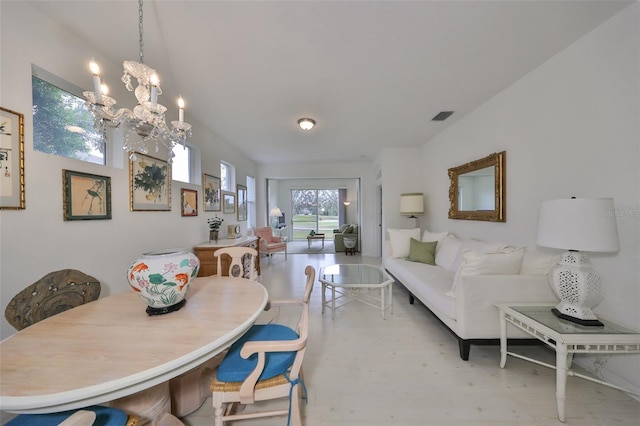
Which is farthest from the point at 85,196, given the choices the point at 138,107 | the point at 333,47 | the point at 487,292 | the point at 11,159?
the point at 487,292

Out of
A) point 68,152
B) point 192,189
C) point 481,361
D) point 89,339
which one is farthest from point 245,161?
point 481,361

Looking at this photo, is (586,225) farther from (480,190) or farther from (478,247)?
(480,190)

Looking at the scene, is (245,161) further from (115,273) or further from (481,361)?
(481,361)

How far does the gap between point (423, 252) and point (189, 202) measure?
355 cm

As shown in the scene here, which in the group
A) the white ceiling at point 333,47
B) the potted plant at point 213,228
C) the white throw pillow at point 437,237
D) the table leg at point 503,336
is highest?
the white ceiling at point 333,47

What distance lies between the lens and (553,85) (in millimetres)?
2043

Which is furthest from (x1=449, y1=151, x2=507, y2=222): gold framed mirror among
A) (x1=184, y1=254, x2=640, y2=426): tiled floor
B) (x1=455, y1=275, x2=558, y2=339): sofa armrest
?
(x1=184, y1=254, x2=640, y2=426): tiled floor

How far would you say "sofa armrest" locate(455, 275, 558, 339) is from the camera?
1.81m

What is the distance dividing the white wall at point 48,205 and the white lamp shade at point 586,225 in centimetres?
347

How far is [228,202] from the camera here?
4.64 m

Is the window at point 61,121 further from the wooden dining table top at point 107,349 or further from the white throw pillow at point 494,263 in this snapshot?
the white throw pillow at point 494,263

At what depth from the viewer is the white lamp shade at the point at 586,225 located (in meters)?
1.36

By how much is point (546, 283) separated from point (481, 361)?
0.83m

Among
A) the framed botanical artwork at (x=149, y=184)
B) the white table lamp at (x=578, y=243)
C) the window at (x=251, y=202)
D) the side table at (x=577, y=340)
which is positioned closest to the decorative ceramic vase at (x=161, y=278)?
the framed botanical artwork at (x=149, y=184)
